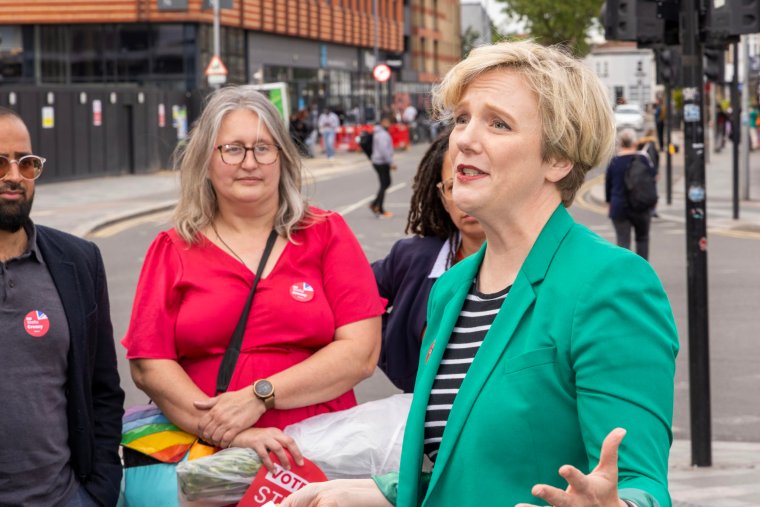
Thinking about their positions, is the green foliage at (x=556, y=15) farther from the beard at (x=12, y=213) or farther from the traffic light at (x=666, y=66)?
the beard at (x=12, y=213)

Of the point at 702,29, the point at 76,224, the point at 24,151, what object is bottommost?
the point at 76,224

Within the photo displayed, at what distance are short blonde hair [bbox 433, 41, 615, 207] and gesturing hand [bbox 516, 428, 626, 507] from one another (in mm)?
675

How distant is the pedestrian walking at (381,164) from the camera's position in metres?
24.2

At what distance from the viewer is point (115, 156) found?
35750 mm

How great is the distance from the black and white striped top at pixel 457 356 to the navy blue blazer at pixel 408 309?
183cm

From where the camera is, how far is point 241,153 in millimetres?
4180

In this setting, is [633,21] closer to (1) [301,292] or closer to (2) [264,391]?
(1) [301,292]

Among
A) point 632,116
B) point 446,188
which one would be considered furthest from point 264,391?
point 632,116

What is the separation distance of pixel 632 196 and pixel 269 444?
1142 centimetres

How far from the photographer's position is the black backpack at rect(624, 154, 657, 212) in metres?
14.7

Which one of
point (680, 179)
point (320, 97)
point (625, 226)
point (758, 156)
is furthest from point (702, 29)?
point (320, 97)

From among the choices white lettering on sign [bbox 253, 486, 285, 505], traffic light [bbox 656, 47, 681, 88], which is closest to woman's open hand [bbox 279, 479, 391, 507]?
white lettering on sign [bbox 253, 486, 285, 505]

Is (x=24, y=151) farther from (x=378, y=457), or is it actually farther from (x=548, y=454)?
(x=548, y=454)

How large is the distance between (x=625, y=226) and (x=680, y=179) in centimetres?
2170
